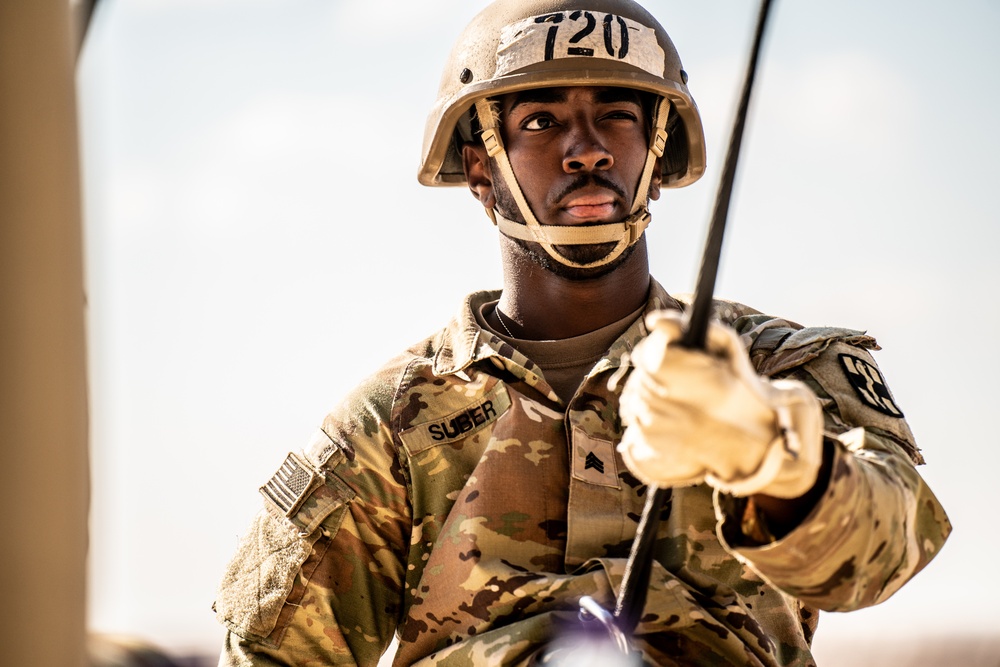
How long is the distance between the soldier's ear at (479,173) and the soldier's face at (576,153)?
9.3 inches

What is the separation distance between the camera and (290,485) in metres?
5.15

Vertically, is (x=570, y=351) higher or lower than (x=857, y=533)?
lower

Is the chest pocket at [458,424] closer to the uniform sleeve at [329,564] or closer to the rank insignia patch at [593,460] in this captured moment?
the uniform sleeve at [329,564]

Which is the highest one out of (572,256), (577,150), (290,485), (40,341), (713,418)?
(40,341)

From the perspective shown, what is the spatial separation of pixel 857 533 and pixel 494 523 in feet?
5.50

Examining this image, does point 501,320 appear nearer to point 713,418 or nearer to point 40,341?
point 713,418

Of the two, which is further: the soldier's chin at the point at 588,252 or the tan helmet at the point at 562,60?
the tan helmet at the point at 562,60

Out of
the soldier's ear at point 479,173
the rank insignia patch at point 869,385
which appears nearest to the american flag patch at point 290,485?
the soldier's ear at point 479,173

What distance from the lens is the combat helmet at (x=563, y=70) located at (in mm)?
5402

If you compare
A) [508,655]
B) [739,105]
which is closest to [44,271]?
[739,105]

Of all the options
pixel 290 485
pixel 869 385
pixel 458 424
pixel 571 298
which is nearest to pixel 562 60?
pixel 571 298

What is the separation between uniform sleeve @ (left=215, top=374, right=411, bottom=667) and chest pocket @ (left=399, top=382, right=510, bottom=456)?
12 cm

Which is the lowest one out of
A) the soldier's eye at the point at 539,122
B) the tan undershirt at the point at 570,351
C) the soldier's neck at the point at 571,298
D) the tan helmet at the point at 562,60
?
the tan undershirt at the point at 570,351

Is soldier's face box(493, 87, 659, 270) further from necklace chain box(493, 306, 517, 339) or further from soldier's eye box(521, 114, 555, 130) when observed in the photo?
necklace chain box(493, 306, 517, 339)
